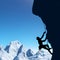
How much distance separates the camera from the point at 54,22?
2466 centimetres

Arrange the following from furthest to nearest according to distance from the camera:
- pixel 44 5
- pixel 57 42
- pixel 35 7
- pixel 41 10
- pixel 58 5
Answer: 1. pixel 35 7
2. pixel 41 10
3. pixel 44 5
4. pixel 57 42
5. pixel 58 5

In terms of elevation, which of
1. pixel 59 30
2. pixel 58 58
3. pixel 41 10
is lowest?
pixel 58 58

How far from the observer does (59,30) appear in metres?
23.4

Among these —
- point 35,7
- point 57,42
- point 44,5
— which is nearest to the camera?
point 57,42

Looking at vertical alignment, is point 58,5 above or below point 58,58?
above

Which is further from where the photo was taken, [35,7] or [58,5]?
[35,7]

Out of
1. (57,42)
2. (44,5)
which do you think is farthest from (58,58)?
(44,5)

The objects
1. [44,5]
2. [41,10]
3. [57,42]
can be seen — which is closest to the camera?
[57,42]

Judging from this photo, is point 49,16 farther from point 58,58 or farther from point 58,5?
point 58,58

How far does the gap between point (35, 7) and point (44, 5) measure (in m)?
4.33

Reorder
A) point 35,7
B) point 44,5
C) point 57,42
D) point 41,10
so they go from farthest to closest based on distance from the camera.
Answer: point 35,7, point 41,10, point 44,5, point 57,42

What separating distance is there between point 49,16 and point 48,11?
69cm

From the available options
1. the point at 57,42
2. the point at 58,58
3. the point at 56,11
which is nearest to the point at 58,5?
the point at 56,11

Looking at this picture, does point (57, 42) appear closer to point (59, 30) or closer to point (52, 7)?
point (59, 30)
